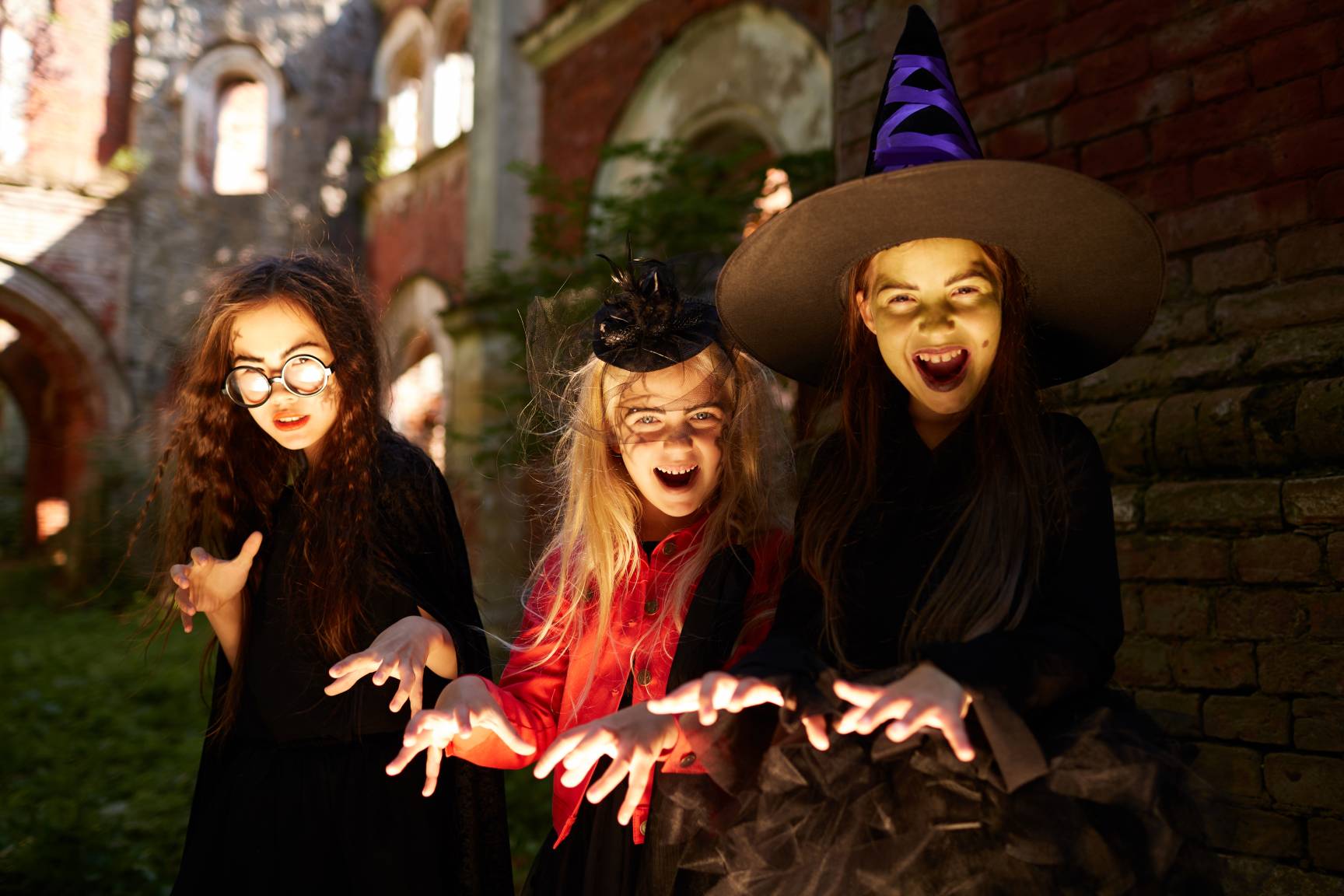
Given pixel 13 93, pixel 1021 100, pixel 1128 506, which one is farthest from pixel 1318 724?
pixel 13 93

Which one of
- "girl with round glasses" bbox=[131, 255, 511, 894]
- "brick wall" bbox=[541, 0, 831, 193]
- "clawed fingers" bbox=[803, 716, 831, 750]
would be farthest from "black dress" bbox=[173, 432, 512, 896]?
"brick wall" bbox=[541, 0, 831, 193]

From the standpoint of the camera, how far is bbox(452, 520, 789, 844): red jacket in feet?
5.77

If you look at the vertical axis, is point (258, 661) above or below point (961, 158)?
below

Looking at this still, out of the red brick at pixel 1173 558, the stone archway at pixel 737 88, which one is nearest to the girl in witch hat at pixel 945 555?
the red brick at pixel 1173 558

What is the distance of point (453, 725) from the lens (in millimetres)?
1614

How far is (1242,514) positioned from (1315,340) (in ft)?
1.52

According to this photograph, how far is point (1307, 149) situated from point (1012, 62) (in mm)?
1014

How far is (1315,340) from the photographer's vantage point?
8.47 ft

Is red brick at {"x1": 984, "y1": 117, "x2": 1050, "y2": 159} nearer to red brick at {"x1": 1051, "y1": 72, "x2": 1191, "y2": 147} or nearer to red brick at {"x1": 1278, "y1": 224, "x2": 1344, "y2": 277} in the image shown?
red brick at {"x1": 1051, "y1": 72, "x2": 1191, "y2": 147}

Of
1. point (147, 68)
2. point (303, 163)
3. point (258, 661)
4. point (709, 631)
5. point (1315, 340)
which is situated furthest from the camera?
point (303, 163)

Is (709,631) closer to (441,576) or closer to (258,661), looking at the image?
(441,576)

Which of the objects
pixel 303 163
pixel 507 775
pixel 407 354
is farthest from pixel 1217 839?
pixel 303 163

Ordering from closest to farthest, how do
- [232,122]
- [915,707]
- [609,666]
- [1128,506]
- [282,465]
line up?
1. [915,707]
2. [609,666]
3. [282,465]
4. [1128,506]
5. [232,122]

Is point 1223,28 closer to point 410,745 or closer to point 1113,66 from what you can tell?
point 1113,66
